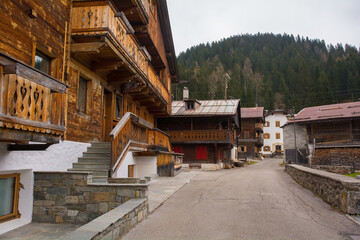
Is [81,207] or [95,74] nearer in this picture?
[81,207]

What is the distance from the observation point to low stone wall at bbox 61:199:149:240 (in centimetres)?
450

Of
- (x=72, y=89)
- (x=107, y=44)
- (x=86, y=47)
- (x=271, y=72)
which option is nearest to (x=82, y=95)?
(x=72, y=89)

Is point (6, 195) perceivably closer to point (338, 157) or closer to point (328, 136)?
point (338, 157)

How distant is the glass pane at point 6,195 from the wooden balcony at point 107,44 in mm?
4528

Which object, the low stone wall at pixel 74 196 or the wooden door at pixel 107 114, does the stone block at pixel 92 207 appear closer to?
the low stone wall at pixel 74 196

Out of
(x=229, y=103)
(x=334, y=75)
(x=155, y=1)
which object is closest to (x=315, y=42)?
(x=334, y=75)

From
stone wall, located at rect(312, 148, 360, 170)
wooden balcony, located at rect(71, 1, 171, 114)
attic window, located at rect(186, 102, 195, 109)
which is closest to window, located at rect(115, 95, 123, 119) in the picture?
wooden balcony, located at rect(71, 1, 171, 114)

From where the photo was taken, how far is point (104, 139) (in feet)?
42.2

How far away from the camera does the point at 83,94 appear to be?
11.0 metres

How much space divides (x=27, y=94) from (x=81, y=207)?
3.32 meters

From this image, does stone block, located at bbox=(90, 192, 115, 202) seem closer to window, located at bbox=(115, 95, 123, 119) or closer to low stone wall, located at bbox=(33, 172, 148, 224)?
low stone wall, located at bbox=(33, 172, 148, 224)

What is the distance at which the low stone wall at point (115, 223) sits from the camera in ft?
14.8

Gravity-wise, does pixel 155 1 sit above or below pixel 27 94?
above

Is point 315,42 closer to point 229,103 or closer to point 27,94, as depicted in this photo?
point 229,103
